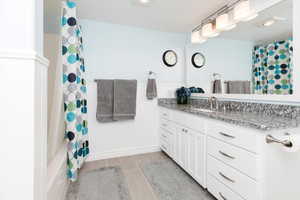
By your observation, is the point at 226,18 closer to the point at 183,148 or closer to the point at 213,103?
the point at 213,103

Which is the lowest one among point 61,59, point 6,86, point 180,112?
point 180,112

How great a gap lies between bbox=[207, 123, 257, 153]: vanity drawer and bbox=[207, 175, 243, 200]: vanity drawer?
0.39 m

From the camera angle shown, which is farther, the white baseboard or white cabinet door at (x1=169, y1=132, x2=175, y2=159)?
the white baseboard

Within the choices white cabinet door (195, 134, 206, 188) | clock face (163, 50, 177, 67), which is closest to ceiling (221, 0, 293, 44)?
clock face (163, 50, 177, 67)

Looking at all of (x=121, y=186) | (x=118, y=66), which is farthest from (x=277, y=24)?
(x=121, y=186)

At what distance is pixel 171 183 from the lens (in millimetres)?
1608

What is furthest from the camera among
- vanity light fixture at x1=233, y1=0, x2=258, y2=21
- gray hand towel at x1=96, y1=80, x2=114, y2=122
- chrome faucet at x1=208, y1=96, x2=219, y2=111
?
gray hand towel at x1=96, y1=80, x2=114, y2=122

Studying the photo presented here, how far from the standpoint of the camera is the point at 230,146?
1.10m

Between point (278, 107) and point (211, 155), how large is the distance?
2.43 feet

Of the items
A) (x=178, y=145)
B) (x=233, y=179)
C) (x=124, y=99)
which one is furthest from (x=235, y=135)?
(x=124, y=99)

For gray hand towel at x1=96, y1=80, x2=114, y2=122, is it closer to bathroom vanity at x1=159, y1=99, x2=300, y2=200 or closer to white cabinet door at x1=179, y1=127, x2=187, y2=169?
white cabinet door at x1=179, y1=127, x2=187, y2=169

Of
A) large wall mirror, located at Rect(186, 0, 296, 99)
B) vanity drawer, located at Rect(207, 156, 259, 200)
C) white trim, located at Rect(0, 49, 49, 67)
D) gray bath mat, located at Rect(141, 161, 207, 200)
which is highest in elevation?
large wall mirror, located at Rect(186, 0, 296, 99)

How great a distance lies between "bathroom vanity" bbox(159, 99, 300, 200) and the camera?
911 millimetres

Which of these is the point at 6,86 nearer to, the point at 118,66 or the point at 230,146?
the point at 230,146
